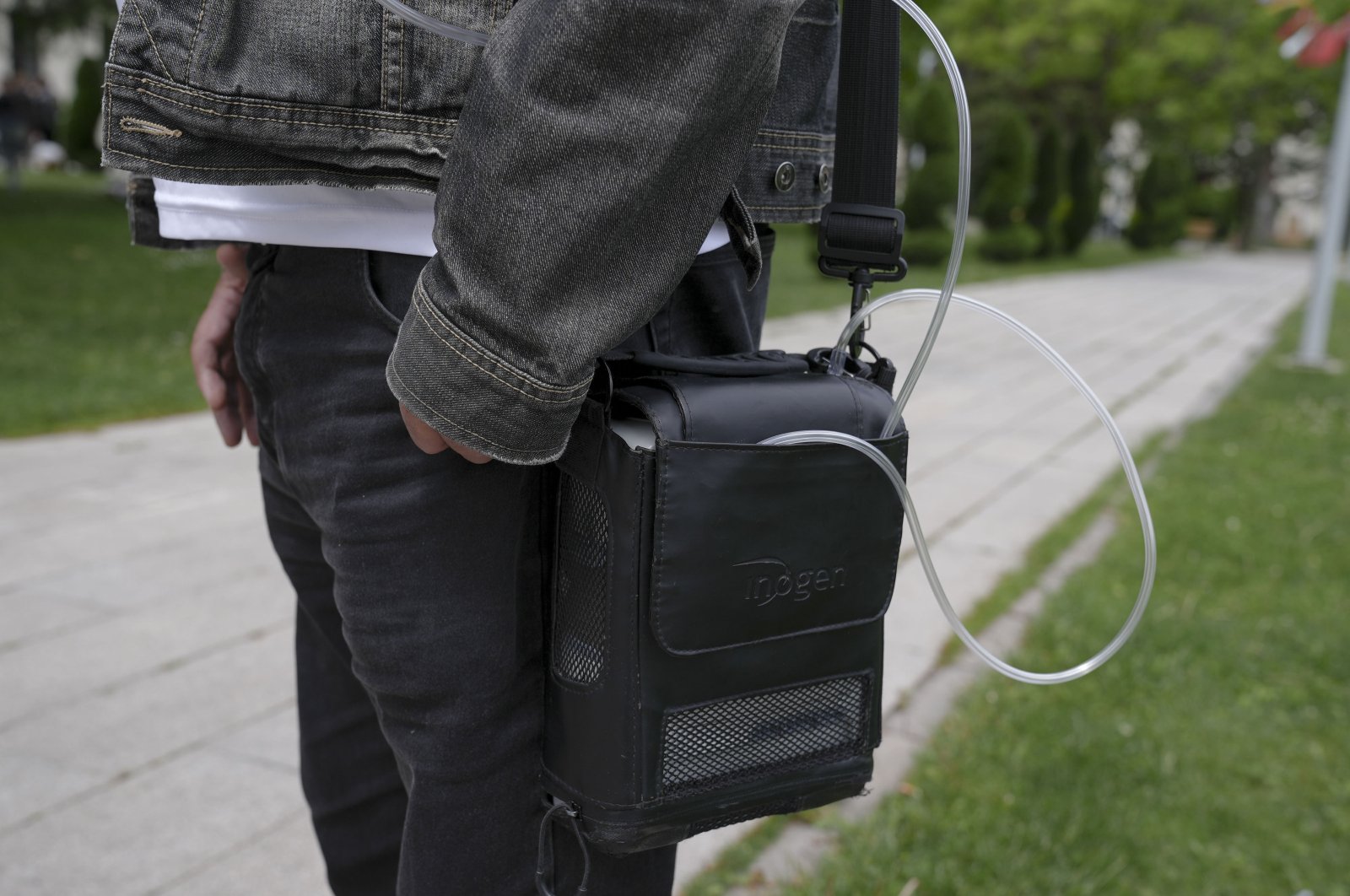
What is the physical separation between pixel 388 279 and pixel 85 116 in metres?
22.3

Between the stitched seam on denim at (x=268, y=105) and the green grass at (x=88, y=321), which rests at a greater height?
the stitched seam on denim at (x=268, y=105)

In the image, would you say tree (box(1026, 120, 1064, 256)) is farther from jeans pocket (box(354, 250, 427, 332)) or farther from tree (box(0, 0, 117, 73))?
jeans pocket (box(354, 250, 427, 332))

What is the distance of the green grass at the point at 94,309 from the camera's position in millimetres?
5711

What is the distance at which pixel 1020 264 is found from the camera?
19.2m

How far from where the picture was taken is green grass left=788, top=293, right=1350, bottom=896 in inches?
89.5

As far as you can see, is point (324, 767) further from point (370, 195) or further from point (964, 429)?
point (964, 429)

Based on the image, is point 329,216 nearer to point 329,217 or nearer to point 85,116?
point 329,217

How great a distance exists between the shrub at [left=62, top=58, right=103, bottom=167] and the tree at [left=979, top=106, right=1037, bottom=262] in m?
13.7

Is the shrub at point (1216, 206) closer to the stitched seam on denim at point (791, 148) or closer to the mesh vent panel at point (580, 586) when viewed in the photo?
the stitched seam on denim at point (791, 148)

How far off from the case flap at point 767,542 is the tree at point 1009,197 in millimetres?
18448

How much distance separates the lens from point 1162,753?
2.73 metres

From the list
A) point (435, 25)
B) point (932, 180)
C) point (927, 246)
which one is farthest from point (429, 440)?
point (932, 180)

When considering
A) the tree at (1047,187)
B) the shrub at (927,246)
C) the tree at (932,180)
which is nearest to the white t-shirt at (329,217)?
the shrub at (927,246)

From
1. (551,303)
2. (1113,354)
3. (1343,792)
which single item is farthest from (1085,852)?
(1113,354)
